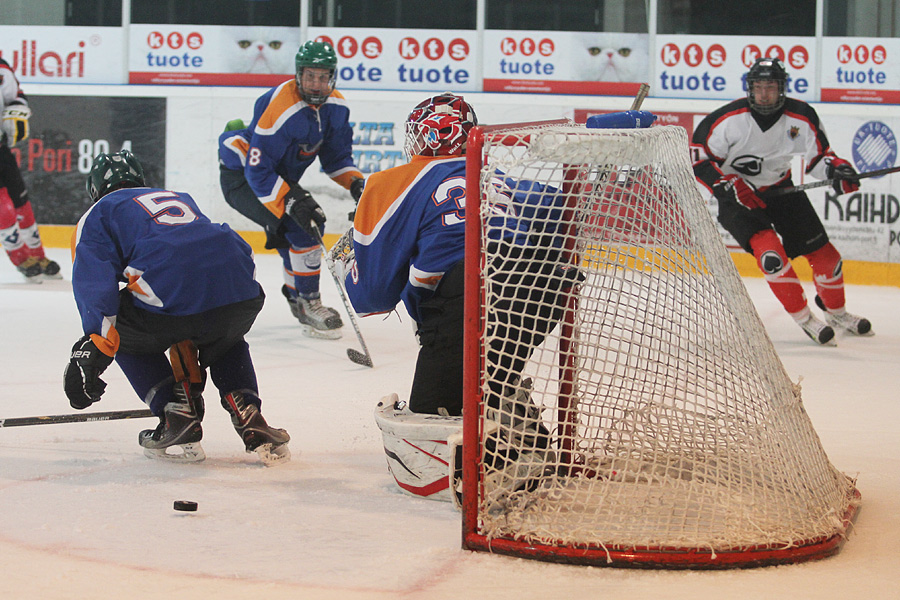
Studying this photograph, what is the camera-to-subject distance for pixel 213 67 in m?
8.06

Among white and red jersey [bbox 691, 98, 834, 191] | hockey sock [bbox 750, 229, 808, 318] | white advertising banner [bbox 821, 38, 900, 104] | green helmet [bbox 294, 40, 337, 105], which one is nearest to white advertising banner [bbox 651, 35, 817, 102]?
white advertising banner [bbox 821, 38, 900, 104]

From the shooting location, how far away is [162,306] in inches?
95.7

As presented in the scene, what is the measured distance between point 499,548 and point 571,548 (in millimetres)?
125

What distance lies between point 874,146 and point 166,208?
19.2 ft

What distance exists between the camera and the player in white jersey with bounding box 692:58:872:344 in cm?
481

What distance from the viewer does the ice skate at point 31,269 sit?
6.18 metres

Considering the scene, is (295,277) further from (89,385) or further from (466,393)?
(466,393)

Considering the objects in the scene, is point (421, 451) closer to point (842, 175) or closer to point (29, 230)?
point (842, 175)

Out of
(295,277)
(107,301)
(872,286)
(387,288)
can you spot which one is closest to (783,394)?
(387,288)

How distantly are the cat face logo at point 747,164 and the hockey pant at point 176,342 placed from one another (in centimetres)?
302

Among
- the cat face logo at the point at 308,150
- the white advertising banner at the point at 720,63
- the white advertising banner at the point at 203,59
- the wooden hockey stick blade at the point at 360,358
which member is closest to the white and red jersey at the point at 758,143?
the cat face logo at the point at 308,150

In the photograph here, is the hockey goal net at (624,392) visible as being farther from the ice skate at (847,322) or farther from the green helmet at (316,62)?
the ice skate at (847,322)

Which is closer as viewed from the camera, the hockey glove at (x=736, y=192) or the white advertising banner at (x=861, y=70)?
the hockey glove at (x=736, y=192)

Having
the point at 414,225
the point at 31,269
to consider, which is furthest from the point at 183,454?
the point at 31,269
